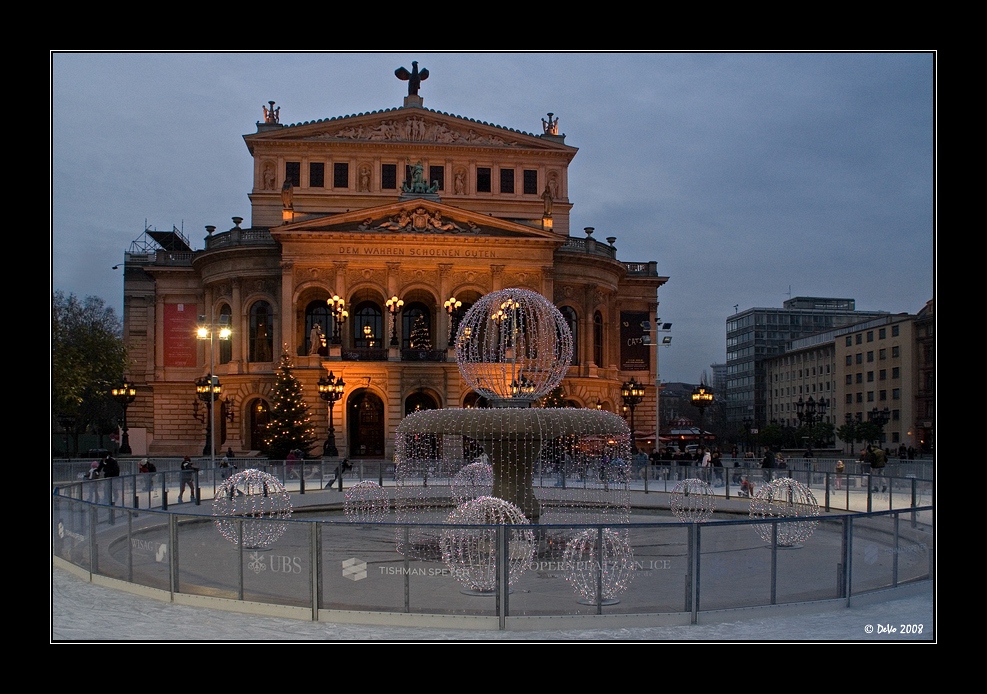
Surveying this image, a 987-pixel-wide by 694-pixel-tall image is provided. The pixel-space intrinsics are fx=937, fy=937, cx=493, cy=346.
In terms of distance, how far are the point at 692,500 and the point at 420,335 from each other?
27370 millimetres

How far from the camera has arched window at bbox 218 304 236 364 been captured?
173 feet

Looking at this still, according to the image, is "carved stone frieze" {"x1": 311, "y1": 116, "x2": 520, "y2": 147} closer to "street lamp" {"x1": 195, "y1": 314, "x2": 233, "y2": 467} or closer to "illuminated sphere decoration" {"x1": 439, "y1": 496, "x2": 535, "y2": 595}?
"street lamp" {"x1": 195, "y1": 314, "x2": 233, "y2": 467}

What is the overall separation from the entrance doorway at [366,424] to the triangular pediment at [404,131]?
15.7 m

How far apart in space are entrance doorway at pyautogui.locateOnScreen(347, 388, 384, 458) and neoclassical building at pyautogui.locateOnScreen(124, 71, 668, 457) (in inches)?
3.0

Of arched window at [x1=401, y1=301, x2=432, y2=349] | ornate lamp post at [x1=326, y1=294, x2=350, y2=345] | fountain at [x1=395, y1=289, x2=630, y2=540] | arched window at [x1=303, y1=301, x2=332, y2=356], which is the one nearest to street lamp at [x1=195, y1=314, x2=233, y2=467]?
arched window at [x1=303, y1=301, x2=332, y2=356]

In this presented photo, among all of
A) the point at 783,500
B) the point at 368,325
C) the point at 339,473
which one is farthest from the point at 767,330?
the point at 783,500

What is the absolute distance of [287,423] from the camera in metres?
43.8

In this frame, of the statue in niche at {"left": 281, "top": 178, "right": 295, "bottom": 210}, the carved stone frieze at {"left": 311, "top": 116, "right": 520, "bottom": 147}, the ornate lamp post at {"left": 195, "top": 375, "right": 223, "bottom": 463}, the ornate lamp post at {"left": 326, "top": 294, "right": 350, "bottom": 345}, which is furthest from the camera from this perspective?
the carved stone frieze at {"left": 311, "top": 116, "right": 520, "bottom": 147}

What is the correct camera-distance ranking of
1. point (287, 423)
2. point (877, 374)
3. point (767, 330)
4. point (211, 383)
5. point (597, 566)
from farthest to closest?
point (767, 330) < point (877, 374) < point (287, 423) < point (211, 383) < point (597, 566)

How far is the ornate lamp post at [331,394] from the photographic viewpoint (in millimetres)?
42531

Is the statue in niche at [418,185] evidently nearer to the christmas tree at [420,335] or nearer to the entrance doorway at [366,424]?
the christmas tree at [420,335]

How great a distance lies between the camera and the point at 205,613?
36.0 ft

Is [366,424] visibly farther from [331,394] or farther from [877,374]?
[877,374]

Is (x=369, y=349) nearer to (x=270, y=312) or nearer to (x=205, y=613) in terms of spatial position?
(x=270, y=312)
